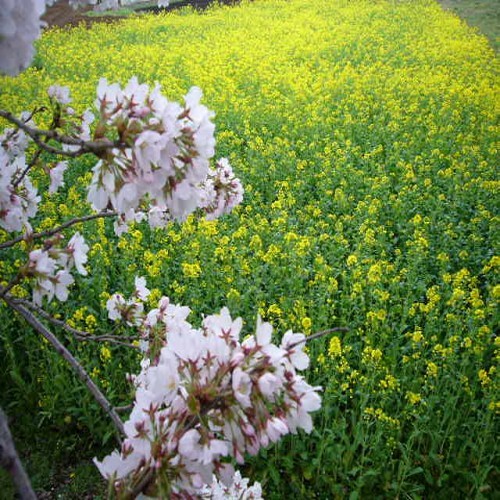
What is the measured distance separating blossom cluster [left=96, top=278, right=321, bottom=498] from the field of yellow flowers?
2019 mm

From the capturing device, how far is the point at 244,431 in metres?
0.98

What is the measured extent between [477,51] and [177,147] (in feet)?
40.0

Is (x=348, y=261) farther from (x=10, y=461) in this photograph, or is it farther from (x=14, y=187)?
(x=10, y=461)

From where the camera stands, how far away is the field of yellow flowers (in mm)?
3090

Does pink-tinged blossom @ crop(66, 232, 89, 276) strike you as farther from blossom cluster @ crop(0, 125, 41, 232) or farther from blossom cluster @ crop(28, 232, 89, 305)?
blossom cluster @ crop(0, 125, 41, 232)

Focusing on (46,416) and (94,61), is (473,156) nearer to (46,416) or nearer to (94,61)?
(46,416)

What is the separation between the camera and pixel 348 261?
4.32 metres

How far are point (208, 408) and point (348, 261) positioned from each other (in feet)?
11.3

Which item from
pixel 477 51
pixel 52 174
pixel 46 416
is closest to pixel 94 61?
pixel 477 51

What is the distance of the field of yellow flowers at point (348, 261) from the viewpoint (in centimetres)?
309

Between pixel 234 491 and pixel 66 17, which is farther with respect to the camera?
pixel 66 17

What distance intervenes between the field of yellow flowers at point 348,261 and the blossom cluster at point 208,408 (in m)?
2.02

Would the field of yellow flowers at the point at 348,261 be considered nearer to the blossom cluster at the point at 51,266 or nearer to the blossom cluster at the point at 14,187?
the blossom cluster at the point at 14,187

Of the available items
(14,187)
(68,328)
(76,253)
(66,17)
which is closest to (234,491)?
(68,328)
